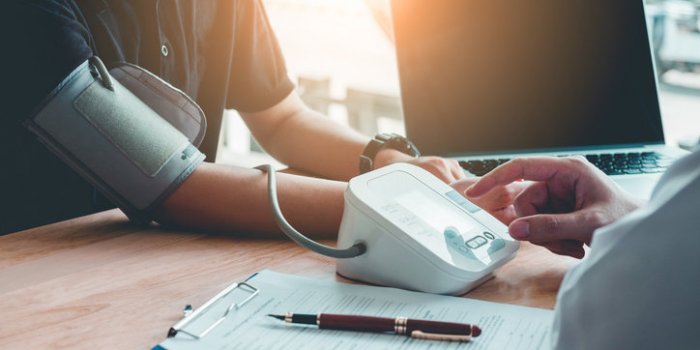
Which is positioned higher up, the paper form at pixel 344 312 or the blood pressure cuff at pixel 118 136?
the blood pressure cuff at pixel 118 136

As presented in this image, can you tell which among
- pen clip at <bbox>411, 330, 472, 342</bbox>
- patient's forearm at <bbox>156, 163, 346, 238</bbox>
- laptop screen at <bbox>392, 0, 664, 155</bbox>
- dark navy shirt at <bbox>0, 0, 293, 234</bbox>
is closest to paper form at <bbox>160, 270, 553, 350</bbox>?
pen clip at <bbox>411, 330, 472, 342</bbox>

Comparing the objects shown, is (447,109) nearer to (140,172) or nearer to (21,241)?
(140,172)

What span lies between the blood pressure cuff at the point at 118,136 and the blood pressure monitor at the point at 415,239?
0.98 ft

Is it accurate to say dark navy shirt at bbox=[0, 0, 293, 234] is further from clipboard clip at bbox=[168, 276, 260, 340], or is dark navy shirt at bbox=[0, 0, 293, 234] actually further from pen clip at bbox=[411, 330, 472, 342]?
pen clip at bbox=[411, 330, 472, 342]

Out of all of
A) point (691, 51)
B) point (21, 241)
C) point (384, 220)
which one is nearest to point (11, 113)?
point (21, 241)

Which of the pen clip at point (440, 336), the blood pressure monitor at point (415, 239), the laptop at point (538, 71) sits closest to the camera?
the pen clip at point (440, 336)

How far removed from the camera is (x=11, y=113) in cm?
94

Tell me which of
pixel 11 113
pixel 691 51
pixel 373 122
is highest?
pixel 11 113

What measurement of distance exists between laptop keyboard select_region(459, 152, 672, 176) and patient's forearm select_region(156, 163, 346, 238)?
0.31m

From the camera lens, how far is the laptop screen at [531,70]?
1160 mm

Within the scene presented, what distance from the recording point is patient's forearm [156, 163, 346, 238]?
87 centimetres

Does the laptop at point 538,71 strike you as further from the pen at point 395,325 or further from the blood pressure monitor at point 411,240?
the pen at point 395,325

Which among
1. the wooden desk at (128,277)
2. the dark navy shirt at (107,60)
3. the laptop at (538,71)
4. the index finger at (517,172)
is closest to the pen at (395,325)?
the wooden desk at (128,277)

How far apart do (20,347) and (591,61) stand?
0.99 m
